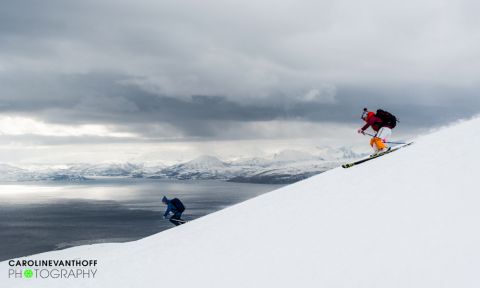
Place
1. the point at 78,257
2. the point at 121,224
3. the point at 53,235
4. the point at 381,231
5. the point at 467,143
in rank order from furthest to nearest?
the point at 121,224
the point at 53,235
the point at 78,257
the point at 467,143
the point at 381,231

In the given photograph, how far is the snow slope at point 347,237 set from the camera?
28.4 feet

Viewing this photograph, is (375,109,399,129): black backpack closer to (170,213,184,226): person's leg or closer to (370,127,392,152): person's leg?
(370,127,392,152): person's leg

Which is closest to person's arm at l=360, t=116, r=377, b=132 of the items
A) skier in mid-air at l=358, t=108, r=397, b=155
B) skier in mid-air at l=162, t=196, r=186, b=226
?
skier in mid-air at l=358, t=108, r=397, b=155

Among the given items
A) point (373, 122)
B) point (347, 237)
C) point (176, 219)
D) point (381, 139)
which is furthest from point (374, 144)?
point (176, 219)

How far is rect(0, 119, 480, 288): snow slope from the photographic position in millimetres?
8648

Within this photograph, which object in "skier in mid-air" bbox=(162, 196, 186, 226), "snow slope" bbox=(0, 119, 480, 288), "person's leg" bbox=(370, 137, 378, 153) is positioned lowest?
"snow slope" bbox=(0, 119, 480, 288)

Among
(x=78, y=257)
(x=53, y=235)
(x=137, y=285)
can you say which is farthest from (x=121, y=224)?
(x=137, y=285)

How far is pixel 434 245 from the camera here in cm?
881

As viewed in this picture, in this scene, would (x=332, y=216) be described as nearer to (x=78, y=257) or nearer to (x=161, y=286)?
(x=161, y=286)

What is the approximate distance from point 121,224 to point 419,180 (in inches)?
4720

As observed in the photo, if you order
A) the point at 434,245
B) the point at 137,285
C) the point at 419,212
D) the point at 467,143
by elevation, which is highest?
the point at 467,143

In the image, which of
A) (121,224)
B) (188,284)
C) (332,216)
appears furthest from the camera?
(121,224)

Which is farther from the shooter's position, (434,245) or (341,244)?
(341,244)

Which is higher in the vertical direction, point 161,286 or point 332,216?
point 332,216
